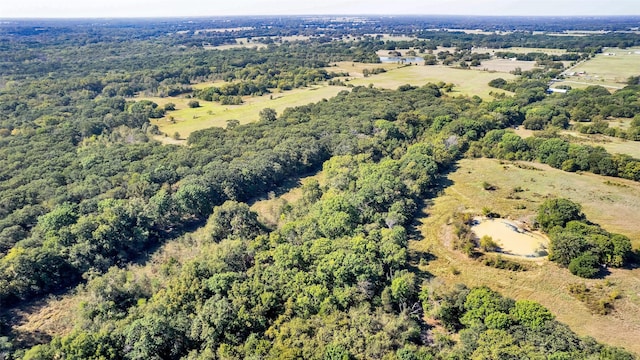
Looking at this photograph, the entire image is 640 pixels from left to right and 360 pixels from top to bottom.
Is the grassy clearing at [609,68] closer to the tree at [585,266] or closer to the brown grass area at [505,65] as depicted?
the brown grass area at [505,65]

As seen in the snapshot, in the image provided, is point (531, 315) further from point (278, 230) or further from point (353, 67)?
point (353, 67)

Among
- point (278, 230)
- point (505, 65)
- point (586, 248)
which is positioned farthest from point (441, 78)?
point (278, 230)

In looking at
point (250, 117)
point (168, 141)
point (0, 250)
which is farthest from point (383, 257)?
point (250, 117)

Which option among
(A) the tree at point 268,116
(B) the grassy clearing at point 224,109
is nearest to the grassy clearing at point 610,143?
(A) the tree at point 268,116

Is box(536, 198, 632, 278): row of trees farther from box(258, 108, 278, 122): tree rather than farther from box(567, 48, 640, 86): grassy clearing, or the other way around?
box(567, 48, 640, 86): grassy clearing

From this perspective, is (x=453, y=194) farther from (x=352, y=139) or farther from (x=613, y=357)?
(x=613, y=357)

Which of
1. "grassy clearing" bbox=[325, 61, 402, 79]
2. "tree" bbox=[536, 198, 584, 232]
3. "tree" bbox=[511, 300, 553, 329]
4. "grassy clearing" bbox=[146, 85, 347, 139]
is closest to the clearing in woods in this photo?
"grassy clearing" bbox=[325, 61, 402, 79]
